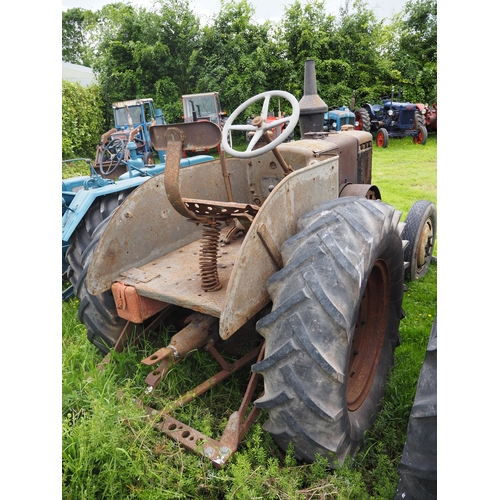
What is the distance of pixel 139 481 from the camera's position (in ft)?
6.25

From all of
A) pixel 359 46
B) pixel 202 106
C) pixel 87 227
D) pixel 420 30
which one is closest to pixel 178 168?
pixel 420 30

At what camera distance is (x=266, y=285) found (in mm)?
1883

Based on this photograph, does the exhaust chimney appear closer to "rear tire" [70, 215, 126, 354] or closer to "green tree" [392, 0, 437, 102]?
"green tree" [392, 0, 437, 102]

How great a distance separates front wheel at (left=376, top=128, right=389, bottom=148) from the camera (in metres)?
12.3

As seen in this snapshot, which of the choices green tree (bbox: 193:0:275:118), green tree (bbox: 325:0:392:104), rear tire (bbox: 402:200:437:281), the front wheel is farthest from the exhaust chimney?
green tree (bbox: 193:0:275:118)

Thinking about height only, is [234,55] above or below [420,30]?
above

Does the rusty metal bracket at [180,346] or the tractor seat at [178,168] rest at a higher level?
the tractor seat at [178,168]

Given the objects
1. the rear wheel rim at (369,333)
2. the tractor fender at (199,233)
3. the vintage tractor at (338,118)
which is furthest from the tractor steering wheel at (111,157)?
the vintage tractor at (338,118)

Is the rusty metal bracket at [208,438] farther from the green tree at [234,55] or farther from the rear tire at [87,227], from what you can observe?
the green tree at [234,55]

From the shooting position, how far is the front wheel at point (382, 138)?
12.3 metres

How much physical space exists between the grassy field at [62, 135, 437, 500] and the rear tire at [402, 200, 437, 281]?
4.22ft

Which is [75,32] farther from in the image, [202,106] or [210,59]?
[210,59]

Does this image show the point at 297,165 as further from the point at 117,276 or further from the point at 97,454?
the point at 97,454

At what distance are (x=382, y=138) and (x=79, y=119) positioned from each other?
781cm
